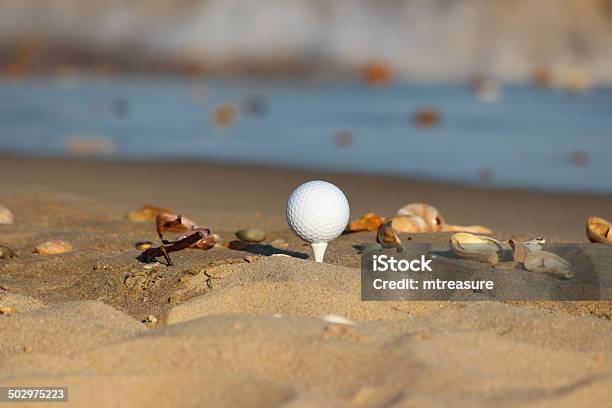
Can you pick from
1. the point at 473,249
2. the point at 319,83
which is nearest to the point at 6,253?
the point at 473,249

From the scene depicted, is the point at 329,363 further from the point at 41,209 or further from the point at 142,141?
the point at 142,141

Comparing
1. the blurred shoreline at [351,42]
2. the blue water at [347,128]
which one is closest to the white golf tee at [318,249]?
the blue water at [347,128]

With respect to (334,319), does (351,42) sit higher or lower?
higher

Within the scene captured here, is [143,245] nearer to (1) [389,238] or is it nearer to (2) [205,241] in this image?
(2) [205,241]

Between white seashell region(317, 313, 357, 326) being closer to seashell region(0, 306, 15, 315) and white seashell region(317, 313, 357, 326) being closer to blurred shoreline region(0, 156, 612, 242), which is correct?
seashell region(0, 306, 15, 315)

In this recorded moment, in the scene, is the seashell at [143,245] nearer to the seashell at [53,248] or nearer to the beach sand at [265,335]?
the beach sand at [265,335]

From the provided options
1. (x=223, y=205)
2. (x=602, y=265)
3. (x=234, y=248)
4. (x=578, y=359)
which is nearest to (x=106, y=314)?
(x=234, y=248)

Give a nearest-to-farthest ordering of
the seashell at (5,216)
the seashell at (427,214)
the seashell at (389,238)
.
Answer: the seashell at (389,238)
the seashell at (427,214)
the seashell at (5,216)
